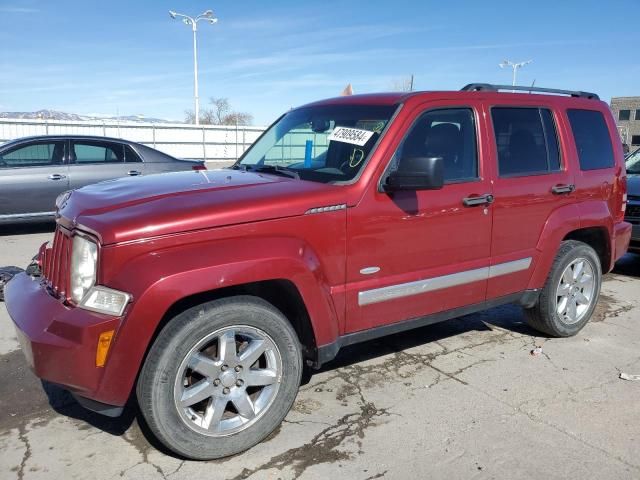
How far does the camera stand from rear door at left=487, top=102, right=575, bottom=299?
3938 millimetres

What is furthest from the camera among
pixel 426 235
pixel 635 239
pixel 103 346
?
pixel 635 239

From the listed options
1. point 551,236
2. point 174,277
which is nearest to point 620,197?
point 551,236

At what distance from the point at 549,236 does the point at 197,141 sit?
23172 millimetres

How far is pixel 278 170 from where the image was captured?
373 centimetres

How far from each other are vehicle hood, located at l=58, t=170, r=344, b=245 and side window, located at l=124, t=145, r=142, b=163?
20.8 ft

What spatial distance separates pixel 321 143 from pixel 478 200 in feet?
3.80

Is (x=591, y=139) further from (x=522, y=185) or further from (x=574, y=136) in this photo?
(x=522, y=185)

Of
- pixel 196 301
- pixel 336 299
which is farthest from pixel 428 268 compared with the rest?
pixel 196 301

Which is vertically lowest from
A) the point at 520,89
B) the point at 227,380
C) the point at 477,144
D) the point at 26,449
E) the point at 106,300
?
the point at 26,449

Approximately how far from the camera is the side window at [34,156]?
8.61 metres

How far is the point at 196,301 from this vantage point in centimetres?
280

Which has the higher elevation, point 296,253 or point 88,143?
point 88,143

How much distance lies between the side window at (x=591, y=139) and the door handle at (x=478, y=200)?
4.21ft

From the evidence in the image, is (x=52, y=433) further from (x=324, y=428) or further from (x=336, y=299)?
(x=336, y=299)
